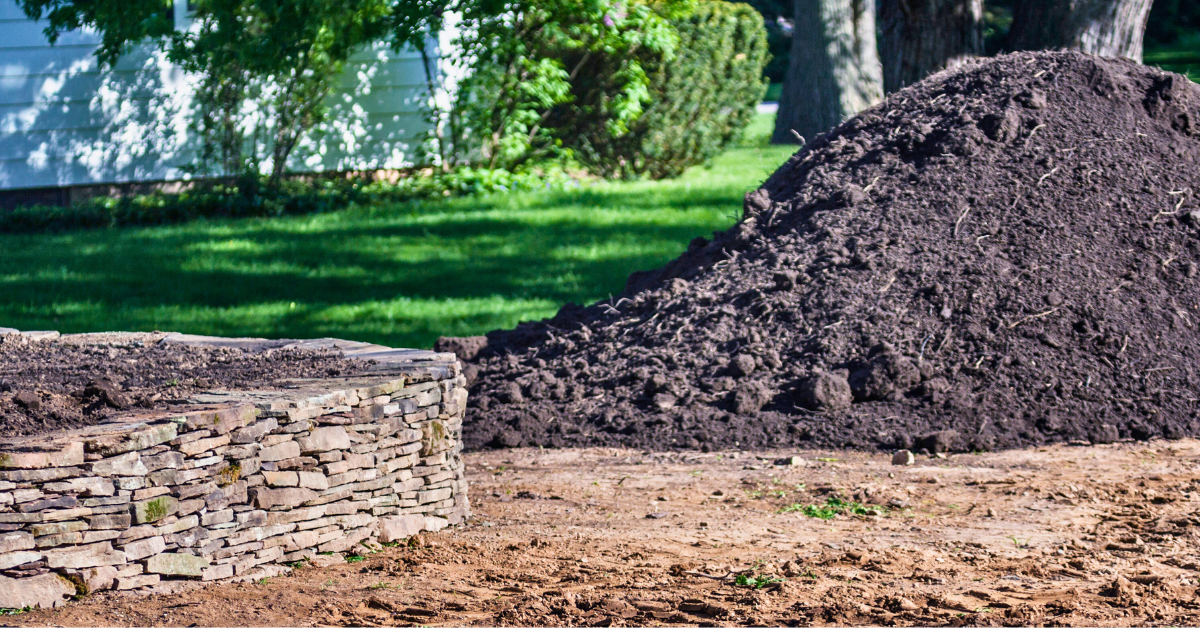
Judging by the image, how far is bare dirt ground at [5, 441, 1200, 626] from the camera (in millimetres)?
3059

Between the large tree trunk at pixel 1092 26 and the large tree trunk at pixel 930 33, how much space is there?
64 centimetres

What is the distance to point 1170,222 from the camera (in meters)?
6.06

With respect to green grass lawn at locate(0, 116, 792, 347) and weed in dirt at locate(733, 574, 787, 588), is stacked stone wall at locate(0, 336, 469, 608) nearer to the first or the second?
weed in dirt at locate(733, 574, 787, 588)

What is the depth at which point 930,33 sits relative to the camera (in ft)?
28.9

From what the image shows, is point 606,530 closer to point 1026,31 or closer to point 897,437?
point 897,437

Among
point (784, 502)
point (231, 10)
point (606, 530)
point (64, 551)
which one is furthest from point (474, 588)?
point (231, 10)

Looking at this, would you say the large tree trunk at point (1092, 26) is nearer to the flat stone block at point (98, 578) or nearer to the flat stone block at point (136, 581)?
the flat stone block at point (136, 581)

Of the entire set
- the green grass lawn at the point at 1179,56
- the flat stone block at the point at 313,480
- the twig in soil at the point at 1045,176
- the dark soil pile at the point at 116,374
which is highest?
the green grass lawn at the point at 1179,56

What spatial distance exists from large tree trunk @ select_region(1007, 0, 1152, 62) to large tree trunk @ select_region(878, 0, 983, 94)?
0.64 meters

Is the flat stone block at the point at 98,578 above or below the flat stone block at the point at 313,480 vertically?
below

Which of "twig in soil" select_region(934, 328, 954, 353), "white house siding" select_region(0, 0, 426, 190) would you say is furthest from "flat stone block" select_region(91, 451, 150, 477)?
"white house siding" select_region(0, 0, 426, 190)

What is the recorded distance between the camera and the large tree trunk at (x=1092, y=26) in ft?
26.1

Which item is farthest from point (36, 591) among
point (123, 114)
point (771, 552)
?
point (123, 114)

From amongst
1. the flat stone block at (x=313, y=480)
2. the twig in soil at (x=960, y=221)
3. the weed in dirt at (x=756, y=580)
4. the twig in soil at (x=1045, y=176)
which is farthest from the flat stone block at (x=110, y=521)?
the twig in soil at (x=1045, y=176)
